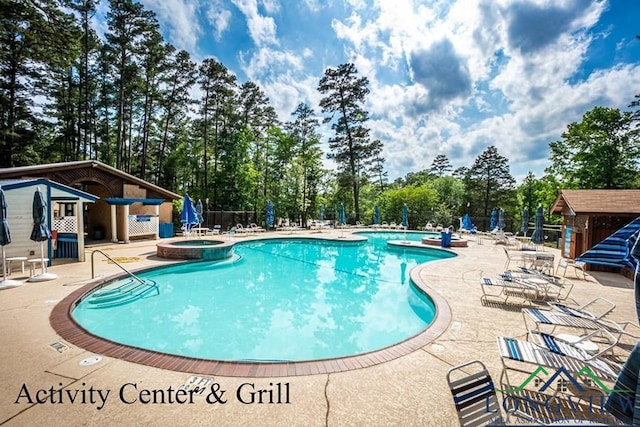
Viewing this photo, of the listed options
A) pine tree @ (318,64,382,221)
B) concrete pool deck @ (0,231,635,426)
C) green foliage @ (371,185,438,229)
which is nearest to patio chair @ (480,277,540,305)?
concrete pool deck @ (0,231,635,426)

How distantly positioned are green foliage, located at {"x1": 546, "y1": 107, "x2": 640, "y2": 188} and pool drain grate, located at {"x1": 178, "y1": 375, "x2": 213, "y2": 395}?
28.3m

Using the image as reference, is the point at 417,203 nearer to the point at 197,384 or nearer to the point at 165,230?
the point at 165,230

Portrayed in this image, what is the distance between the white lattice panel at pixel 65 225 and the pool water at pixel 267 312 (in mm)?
5375

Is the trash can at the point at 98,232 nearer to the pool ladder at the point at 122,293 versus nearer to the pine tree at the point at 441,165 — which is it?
the pool ladder at the point at 122,293

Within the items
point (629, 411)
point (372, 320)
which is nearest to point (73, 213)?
point (372, 320)

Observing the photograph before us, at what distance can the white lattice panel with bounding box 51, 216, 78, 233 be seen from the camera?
10561 millimetres

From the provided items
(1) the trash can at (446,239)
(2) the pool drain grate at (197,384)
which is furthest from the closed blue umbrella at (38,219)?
(1) the trash can at (446,239)

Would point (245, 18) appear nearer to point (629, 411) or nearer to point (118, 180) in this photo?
point (118, 180)

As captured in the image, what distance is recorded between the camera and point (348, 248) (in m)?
14.7

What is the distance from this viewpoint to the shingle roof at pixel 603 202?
9.02 meters

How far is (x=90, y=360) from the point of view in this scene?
10.5 feet

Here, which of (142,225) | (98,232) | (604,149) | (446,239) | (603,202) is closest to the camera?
(603,202)

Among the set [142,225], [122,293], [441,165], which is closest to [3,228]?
[122,293]

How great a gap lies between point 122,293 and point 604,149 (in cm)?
2988
